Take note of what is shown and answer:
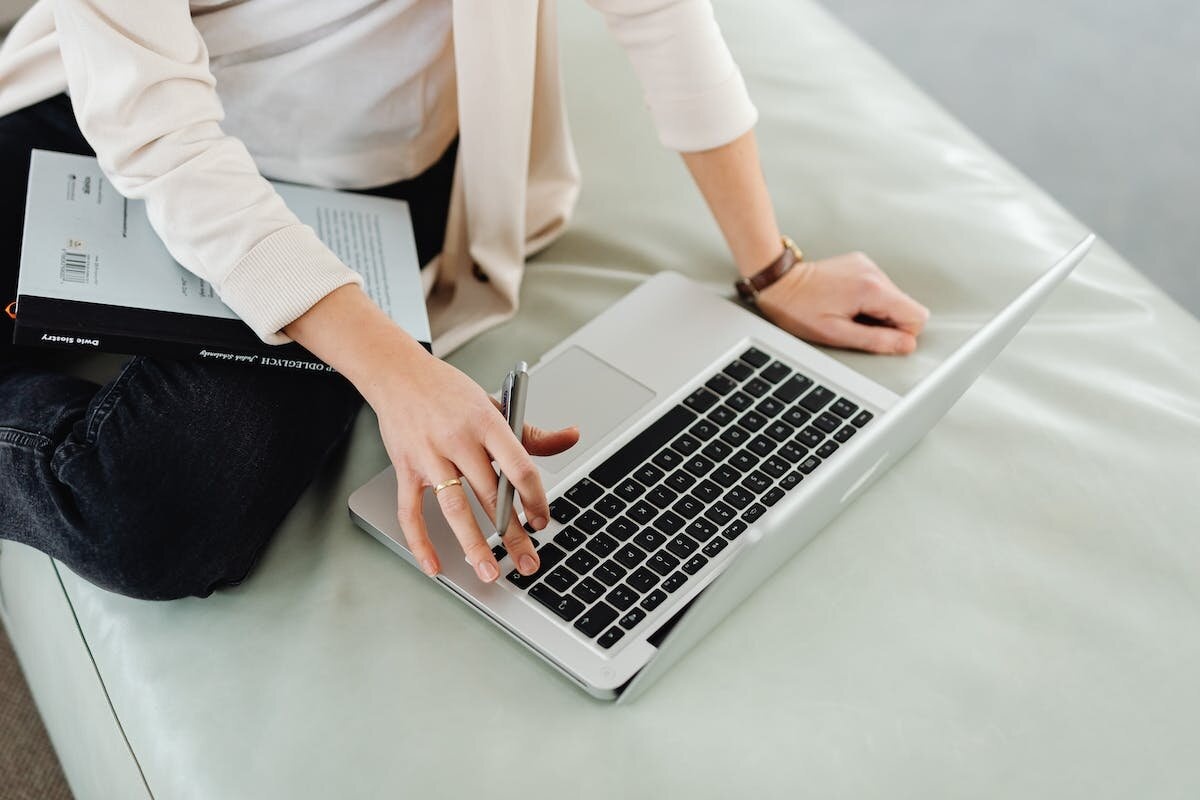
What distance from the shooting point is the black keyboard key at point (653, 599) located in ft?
2.45

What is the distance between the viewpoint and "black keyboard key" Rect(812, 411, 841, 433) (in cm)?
88

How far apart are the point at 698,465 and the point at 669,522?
0.06 m

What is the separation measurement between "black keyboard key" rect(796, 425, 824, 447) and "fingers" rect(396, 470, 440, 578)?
0.95 ft

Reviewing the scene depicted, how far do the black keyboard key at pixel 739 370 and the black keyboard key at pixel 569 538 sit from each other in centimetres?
20

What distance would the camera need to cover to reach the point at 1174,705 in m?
0.77

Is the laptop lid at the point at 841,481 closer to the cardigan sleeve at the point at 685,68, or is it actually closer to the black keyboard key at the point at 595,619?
the black keyboard key at the point at 595,619

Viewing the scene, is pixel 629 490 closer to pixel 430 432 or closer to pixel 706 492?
pixel 706 492

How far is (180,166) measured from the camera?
0.79 meters

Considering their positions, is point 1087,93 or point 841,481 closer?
point 841,481

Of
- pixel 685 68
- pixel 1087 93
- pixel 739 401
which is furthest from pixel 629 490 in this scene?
pixel 1087 93

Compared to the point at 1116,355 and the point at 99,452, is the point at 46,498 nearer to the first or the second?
the point at 99,452

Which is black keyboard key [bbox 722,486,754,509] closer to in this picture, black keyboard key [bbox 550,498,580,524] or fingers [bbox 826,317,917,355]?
black keyboard key [bbox 550,498,580,524]

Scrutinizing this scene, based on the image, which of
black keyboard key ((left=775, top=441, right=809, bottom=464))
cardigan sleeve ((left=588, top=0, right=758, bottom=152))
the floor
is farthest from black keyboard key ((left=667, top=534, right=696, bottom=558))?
the floor

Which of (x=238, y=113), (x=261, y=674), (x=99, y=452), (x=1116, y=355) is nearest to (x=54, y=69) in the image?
(x=238, y=113)
